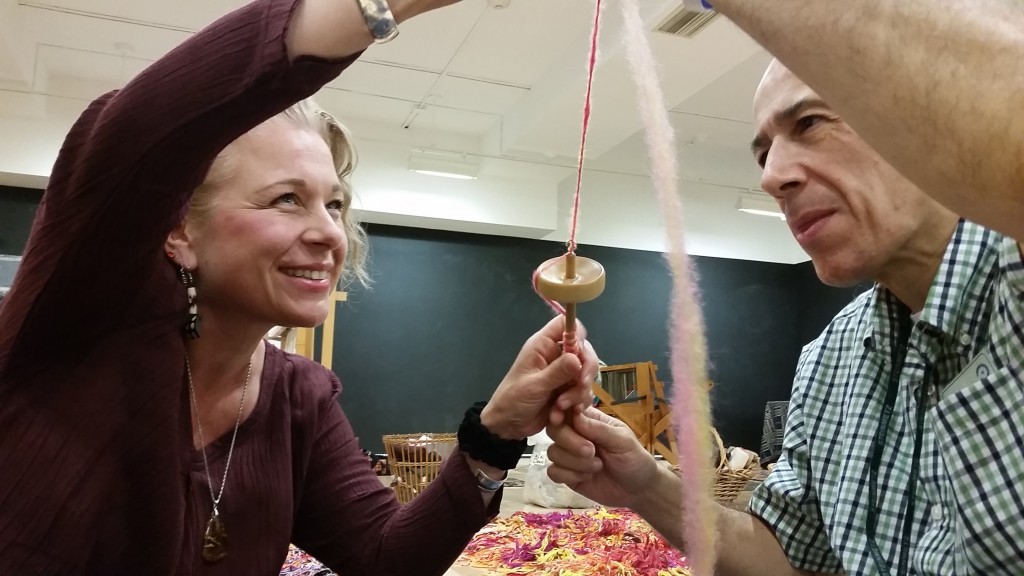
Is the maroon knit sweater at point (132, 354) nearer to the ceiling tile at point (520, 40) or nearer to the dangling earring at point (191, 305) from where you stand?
the dangling earring at point (191, 305)

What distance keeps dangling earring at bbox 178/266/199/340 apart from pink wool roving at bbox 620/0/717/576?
631 millimetres

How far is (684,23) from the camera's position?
9.86 feet

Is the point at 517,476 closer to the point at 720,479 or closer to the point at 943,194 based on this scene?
the point at 720,479

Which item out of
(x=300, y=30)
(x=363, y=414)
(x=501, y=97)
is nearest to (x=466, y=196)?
(x=501, y=97)

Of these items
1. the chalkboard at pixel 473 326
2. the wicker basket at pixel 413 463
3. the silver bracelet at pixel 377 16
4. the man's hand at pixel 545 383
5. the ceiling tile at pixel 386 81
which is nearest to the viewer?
the silver bracelet at pixel 377 16

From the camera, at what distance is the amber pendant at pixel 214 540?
91 centimetres

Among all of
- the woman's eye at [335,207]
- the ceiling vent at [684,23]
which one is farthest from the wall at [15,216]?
the woman's eye at [335,207]

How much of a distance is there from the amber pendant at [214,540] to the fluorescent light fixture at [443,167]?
153 inches

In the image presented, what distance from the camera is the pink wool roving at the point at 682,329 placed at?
0.62 meters

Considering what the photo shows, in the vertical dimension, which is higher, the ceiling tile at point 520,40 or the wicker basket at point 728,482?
the ceiling tile at point 520,40

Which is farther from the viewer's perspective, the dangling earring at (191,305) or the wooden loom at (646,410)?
the wooden loom at (646,410)

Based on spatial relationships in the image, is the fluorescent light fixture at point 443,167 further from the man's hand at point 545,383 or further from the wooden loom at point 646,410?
the man's hand at point 545,383

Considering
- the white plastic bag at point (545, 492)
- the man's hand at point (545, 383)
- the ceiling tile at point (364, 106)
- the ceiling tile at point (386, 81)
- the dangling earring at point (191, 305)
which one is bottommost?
the white plastic bag at point (545, 492)

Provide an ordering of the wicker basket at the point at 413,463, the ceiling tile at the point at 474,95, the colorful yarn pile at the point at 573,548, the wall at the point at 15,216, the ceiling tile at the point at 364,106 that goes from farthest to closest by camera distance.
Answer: the ceiling tile at the point at 364,106, the wall at the point at 15,216, the ceiling tile at the point at 474,95, the wicker basket at the point at 413,463, the colorful yarn pile at the point at 573,548
